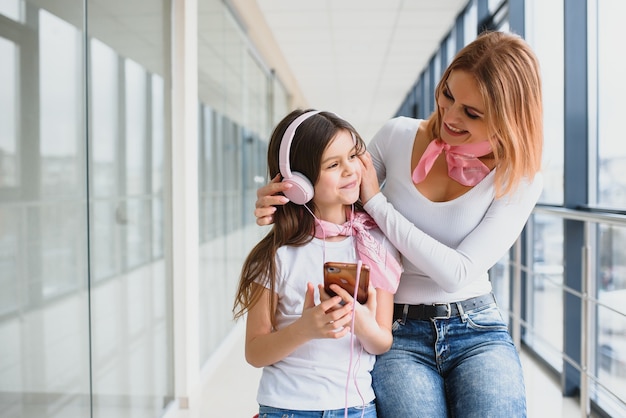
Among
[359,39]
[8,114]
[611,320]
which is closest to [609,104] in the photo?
[611,320]

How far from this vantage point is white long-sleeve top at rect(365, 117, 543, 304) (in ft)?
4.26

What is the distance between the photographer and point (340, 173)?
1.33 metres

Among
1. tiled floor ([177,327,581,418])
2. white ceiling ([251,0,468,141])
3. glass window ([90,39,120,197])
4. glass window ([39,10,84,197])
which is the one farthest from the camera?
white ceiling ([251,0,468,141])

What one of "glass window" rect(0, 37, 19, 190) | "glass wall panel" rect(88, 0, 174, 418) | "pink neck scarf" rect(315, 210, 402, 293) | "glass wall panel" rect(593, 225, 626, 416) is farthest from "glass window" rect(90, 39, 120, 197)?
"glass wall panel" rect(593, 225, 626, 416)

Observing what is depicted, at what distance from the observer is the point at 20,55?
1.39 m

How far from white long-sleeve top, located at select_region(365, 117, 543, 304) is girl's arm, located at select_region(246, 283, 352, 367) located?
261mm

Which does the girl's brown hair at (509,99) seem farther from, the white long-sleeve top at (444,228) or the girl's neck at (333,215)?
the girl's neck at (333,215)

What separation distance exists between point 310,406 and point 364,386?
15cm

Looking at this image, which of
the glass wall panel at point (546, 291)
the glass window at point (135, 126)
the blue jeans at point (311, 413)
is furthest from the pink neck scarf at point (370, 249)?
the glass wall panel at point (546, 291)

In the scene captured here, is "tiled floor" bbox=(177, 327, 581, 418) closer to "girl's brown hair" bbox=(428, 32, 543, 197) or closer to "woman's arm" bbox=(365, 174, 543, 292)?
"woman's arm" bbox=(365, 174, 543, 292)

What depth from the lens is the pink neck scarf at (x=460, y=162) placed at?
1407mm

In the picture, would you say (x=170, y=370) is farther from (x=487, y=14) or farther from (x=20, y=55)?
(x=487, y=14)

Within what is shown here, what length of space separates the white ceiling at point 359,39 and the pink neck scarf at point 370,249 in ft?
12.7

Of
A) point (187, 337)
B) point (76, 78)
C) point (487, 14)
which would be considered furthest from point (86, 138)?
point (487, 14)
